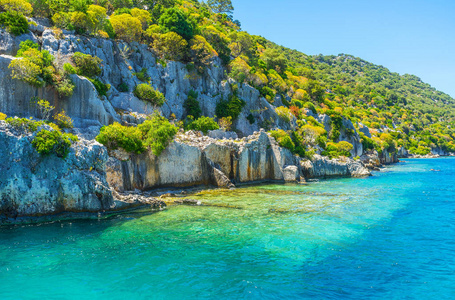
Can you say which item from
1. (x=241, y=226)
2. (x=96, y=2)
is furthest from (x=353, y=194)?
(x=96, y=2)

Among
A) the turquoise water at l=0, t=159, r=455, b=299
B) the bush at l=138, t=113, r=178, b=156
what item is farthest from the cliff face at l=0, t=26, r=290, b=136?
the turquoise water at l=0, t=159, r=455, b=299

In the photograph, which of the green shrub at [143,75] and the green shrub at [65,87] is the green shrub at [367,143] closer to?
the green shrub at [143,75]

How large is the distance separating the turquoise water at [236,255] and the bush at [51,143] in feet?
18.6

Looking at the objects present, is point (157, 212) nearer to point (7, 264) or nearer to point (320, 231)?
point (7, 264)

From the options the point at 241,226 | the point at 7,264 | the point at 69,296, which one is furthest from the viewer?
the point at 241,226

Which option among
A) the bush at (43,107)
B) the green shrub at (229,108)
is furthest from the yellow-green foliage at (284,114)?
the bush at (43,107)

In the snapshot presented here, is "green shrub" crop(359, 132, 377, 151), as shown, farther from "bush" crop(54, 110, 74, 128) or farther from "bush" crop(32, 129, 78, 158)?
"bush" crop(32, 129, 78, 158)

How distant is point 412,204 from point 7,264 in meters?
35.6

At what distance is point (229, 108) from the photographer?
182ft

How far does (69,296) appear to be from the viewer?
12.1 metres

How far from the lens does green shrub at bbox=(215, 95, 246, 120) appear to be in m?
54.8

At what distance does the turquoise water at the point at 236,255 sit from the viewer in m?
12.9

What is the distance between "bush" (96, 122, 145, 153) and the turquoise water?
8.16 meters

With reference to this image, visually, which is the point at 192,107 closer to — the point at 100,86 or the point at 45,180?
the point at 100,86
